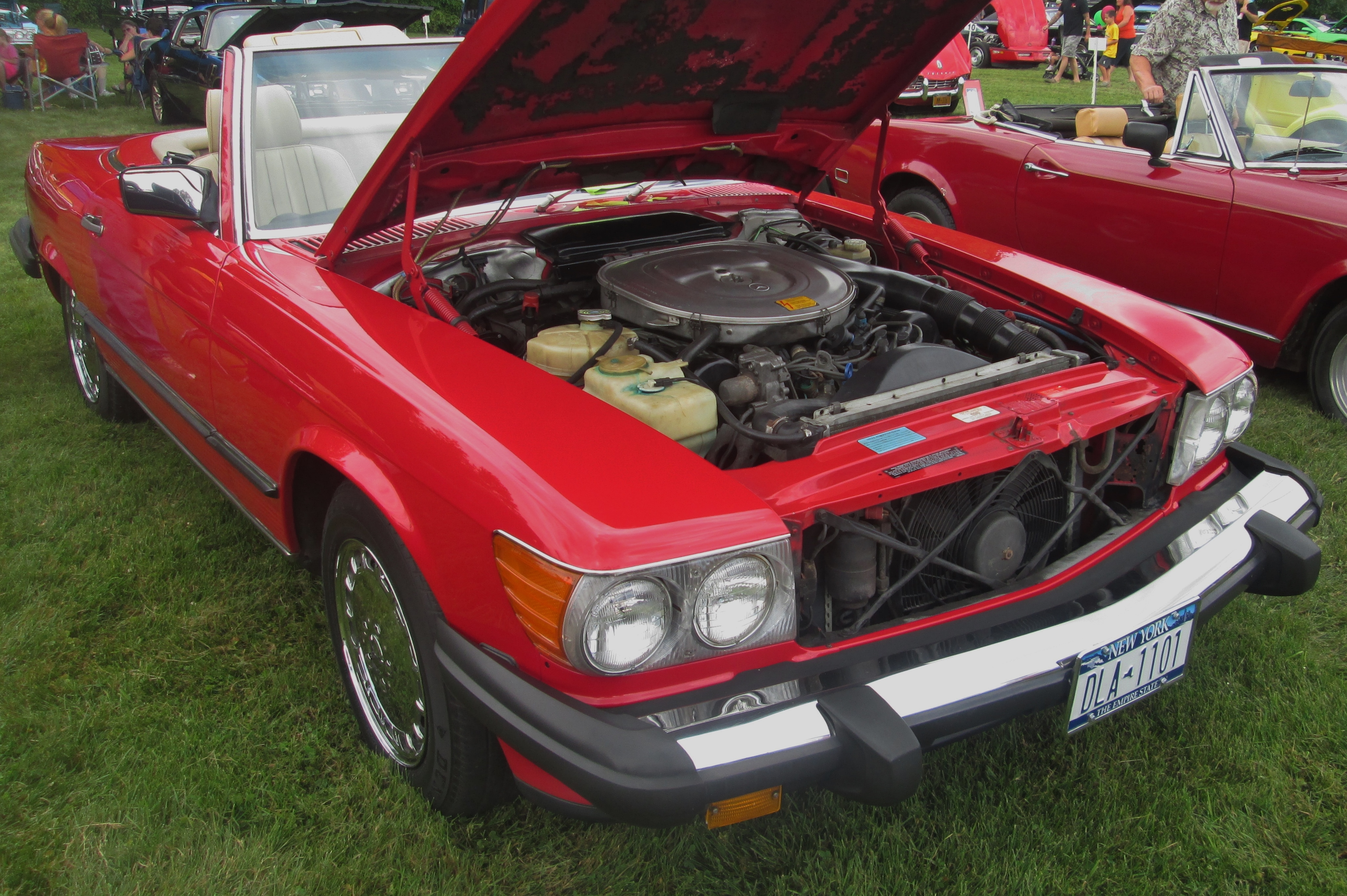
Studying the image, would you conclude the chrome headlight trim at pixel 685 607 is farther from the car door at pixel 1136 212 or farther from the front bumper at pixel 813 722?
the car door at pixel 1136 212

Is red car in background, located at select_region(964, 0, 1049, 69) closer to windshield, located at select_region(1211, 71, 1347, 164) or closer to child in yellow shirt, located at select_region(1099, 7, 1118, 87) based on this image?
child in yellow shirt, located at select_region(1099, 7, 1118, 87)

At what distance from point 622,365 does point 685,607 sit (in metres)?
0.72

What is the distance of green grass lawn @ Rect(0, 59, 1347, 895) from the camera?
6.13 ft

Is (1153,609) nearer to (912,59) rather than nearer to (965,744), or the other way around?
(965,744)

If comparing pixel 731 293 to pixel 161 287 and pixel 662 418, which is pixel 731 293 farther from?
pixel 161 287

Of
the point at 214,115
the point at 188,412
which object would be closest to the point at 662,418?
the point at 188,412

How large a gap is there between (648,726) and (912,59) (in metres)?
1.98

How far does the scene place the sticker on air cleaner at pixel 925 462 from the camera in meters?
1.68

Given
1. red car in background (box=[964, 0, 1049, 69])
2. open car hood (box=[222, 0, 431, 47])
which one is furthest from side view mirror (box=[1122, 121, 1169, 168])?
red car in background (box=[964, 0, 1049, 69])

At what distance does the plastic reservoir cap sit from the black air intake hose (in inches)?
35.3

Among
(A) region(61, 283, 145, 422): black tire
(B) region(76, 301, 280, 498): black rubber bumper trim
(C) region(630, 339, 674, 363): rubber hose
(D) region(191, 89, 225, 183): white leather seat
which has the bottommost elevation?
(A) region(61, 283, 145, 422): black tire

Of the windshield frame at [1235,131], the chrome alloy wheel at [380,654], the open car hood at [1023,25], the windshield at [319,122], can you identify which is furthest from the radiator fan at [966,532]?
the open car hood at [1023,25]

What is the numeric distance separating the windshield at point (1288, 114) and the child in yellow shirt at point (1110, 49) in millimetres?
11258

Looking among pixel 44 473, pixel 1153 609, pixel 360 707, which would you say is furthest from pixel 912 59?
pixel 44 473
